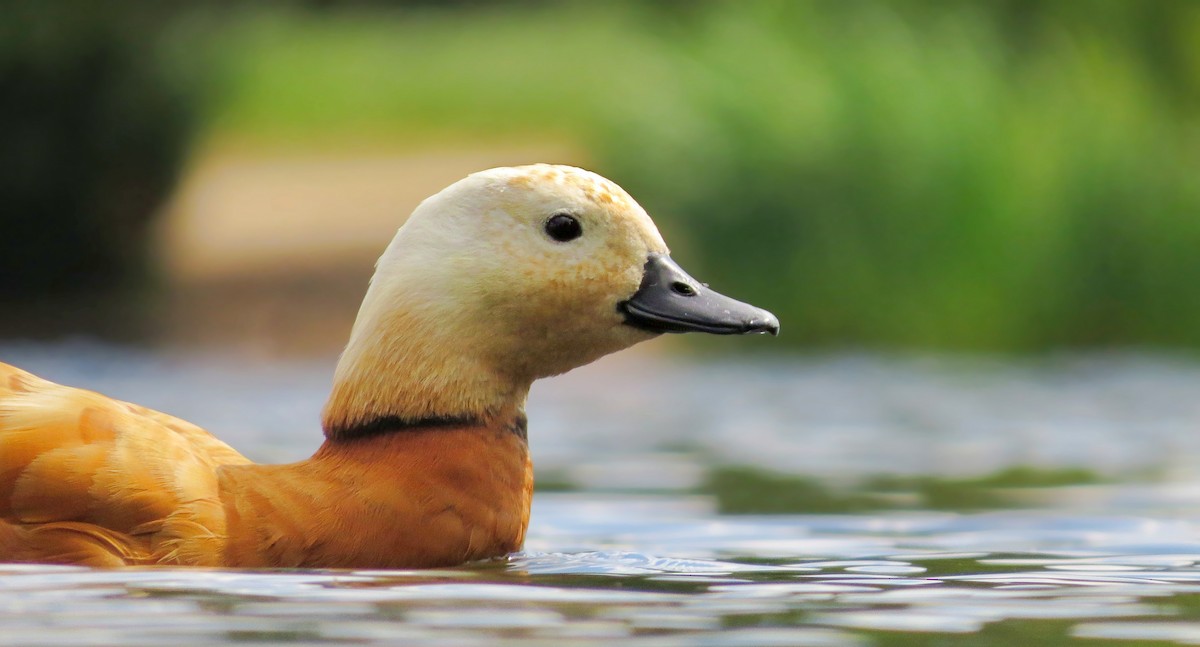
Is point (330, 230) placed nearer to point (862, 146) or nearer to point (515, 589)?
point (862, 146)

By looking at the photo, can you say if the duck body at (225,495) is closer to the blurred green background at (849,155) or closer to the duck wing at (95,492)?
the duck wing at (95,492)

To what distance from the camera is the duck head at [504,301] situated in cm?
530

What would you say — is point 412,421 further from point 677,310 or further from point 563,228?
point 677,310

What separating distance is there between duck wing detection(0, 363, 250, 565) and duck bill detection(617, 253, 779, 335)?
47.6 inches

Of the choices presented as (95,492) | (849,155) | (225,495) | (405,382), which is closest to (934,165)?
(849,155)

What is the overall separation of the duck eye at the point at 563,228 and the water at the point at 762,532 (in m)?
0.85

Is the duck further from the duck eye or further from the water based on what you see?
the water

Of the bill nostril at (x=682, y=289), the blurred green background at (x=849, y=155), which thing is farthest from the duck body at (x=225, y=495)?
the blurred green background at (x=849, y=155)

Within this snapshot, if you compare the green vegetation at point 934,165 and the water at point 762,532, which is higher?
the green vegetation at point 934,165

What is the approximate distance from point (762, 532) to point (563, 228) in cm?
165

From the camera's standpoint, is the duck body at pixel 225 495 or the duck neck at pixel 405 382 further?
the duck neck at pixel 405 382

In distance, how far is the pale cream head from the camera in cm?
530

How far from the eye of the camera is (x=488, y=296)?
5336 millimetres

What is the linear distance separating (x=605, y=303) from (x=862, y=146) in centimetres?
931
